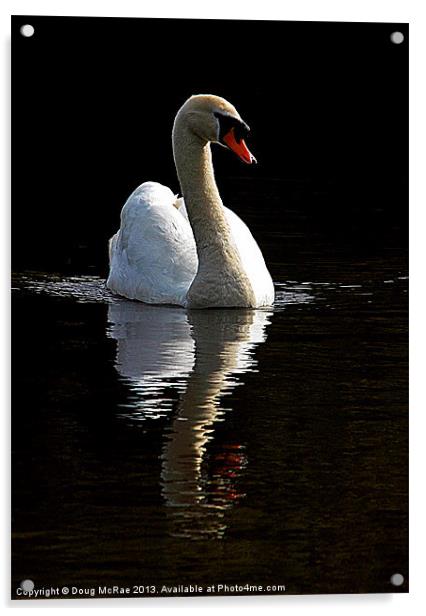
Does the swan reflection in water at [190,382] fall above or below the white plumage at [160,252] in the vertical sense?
below

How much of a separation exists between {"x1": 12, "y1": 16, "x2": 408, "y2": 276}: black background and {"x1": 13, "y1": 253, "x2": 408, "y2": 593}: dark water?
1.30ft

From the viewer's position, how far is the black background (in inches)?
302

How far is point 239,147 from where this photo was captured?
890 centimetres

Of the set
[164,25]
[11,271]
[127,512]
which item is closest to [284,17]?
[164,25]

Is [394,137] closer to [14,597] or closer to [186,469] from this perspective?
[186,469]

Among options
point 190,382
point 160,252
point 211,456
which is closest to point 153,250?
point 160,252

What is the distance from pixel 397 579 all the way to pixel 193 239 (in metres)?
3.18

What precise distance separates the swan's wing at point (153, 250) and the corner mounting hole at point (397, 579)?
265 cm

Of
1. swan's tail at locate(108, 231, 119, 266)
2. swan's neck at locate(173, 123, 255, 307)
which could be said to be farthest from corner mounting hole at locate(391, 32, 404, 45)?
swan's tail at locate(108, 231, 119, 266)

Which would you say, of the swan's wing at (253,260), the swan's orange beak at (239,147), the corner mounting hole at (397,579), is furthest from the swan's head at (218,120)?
the corner mounting hole at (397,579)

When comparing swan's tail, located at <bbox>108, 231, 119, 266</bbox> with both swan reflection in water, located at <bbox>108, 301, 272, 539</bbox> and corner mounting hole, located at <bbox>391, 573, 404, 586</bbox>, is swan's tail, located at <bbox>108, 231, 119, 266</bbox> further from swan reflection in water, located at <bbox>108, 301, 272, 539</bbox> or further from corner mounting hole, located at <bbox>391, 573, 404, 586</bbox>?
corner mounting hole, located at <bbox>391, 573, 404, 586</bbox>

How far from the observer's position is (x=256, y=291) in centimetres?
934

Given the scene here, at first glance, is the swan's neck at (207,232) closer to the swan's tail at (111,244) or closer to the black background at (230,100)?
the black background at (230,100)

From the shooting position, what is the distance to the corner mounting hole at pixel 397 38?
781 centimetres
